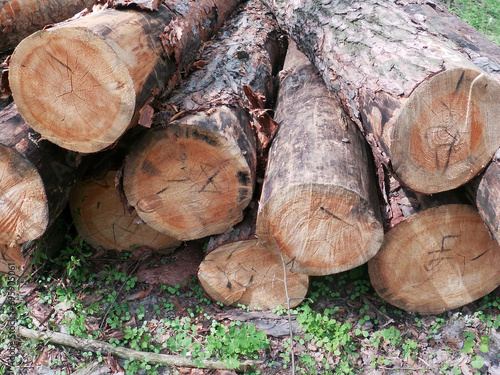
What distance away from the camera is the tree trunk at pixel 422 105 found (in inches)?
84.0

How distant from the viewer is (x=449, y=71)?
2090 millimetres

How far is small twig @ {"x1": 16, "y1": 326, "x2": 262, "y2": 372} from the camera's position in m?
2.56

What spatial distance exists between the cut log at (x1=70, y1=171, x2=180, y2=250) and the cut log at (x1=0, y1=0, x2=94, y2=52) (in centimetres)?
140

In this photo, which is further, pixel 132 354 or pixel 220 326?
pixel 220 326

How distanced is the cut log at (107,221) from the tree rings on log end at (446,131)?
1848 mm

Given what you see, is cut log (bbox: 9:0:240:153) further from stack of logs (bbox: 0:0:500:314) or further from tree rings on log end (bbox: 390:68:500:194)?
tree rings on log end (bbox: 390:68:500:194)

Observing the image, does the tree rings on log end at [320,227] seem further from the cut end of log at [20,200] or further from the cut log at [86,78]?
the cut end of log at [20,200]

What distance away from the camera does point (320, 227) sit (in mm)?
2434

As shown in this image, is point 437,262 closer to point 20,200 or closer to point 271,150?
point 271,150

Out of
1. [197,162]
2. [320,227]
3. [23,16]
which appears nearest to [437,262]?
[320,227]

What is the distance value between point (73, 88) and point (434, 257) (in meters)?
2.34

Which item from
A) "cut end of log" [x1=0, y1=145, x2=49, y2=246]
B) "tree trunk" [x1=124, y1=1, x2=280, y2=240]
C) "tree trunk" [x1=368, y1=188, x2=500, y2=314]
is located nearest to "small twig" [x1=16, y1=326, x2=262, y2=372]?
"cut end of log" [x1=0, y1=145, x2=49, y2=246]

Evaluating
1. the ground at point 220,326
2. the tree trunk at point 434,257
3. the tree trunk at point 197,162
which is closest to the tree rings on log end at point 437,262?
the tree trunk at point 434,257

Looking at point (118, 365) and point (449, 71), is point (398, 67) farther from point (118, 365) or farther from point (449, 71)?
point (118, 365)
